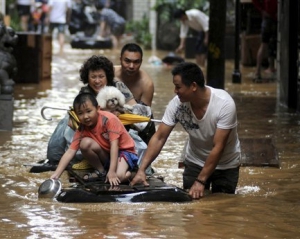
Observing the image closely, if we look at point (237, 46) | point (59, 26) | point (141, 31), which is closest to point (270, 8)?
point (237, 46)

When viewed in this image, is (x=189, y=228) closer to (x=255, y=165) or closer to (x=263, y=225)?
(x=263, y=225)

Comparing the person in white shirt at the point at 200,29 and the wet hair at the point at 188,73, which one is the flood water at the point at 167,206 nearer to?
the wet hair at the point at 188,73

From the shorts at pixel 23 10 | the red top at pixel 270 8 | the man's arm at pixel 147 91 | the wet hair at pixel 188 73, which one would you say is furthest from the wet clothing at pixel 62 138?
the shorts at pixel 23 10

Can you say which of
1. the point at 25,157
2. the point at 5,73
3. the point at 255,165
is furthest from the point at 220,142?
the point at 5,73

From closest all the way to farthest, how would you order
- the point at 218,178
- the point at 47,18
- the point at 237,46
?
the point at 218,178 < the point at 237,46 < the point at 47,18

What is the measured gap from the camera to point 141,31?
3500 cm

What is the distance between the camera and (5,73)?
14.2m

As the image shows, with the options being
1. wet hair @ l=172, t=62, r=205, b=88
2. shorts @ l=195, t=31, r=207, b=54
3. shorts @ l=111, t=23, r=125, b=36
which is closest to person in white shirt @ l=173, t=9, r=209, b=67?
shorts @ l=195, t=31, r=207, b=54

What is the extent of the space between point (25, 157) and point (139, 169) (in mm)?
2844

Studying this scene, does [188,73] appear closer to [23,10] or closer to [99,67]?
[99,67]

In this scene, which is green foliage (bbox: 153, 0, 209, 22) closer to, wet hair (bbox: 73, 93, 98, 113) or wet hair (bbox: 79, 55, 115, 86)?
wet hair (bbox: 79, 55, 115, 86)

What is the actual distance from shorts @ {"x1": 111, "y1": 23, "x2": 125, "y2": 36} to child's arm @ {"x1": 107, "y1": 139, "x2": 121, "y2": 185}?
84.4 feet

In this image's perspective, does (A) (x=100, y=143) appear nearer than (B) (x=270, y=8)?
Yes

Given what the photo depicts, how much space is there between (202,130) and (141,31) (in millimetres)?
26017
